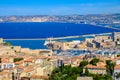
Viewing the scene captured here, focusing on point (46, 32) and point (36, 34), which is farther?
point (46, 32)

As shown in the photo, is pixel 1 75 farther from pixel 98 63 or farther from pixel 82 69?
pixel 98 63

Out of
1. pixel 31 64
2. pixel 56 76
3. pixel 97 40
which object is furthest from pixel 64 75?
pixel 97 40

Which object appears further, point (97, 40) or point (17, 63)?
point (97, 40)

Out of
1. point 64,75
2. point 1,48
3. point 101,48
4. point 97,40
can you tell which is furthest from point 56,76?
point 97,40

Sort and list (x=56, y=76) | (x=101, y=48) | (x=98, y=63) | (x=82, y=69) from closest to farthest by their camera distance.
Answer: (x=56, y=76) < (x=82, y=69) < (x=98, y=63) < (x=101, y=48)

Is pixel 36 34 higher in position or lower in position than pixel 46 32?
higher

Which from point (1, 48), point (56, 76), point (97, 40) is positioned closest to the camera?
point (56, 76)

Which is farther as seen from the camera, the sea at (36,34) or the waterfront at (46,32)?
the waterfront at (46,32)

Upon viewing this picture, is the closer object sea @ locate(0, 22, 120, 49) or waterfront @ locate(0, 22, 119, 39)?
sea @ locate(0, 22, 120, 49)

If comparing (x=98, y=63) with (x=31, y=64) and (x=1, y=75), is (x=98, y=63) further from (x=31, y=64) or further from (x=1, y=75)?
(x=1, y=75)
